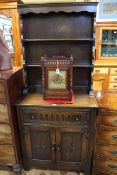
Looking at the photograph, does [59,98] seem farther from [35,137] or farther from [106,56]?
[106,56]

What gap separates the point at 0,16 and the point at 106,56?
174 cm

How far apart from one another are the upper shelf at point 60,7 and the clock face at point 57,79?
54cm

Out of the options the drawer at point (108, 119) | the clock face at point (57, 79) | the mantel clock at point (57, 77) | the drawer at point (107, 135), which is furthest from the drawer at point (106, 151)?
the clock face at point (57, 79)

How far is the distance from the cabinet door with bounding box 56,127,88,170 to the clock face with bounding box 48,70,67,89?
40 centimetres

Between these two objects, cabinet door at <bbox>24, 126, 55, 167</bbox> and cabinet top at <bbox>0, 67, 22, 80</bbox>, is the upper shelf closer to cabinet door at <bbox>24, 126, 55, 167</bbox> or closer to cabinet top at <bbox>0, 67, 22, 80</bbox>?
cabinet top at <bbox>0, 67, 22, 80</bbox>

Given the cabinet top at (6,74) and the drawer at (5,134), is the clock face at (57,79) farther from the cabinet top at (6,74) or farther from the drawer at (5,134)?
the drawer at (5,134)

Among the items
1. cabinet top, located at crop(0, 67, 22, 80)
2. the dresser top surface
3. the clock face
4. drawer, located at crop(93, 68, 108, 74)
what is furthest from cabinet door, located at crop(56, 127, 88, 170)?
drawer, located at crop(93, 68, 108, 74)

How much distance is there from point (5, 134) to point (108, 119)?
3.15 ft

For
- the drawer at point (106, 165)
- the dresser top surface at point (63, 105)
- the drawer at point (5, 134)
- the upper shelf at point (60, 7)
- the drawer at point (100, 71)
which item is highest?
the upper shelf at point (60, 7)

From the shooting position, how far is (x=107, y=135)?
1445 millimetres

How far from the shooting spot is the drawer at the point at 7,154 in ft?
5.16

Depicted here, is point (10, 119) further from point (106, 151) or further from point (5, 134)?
point (106, 151)

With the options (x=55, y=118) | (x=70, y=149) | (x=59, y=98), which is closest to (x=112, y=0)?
(x=59, y=98)

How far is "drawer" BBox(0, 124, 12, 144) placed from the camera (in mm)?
1478
